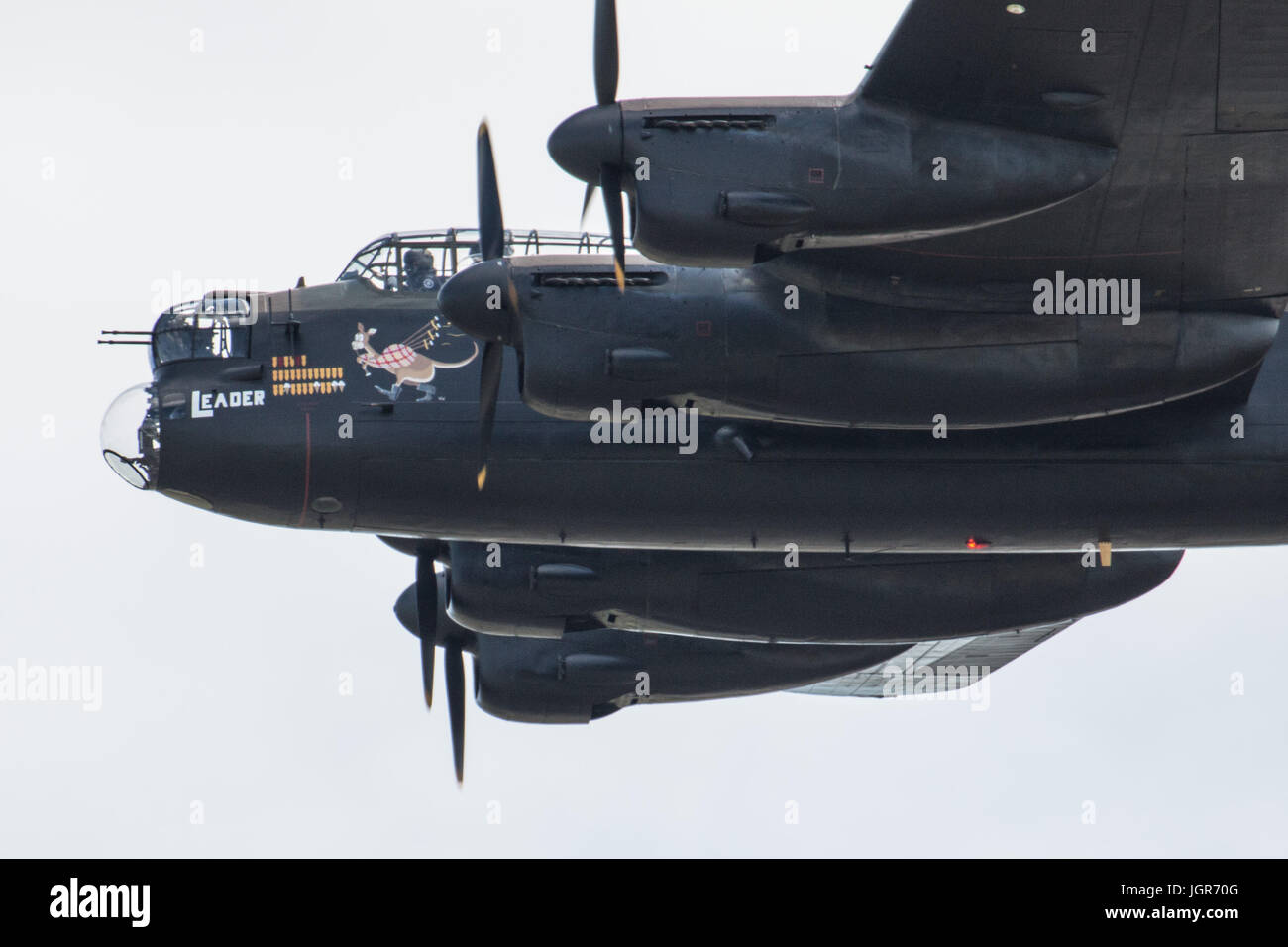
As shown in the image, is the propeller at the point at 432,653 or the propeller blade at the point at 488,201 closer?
the propeller blade at the point at 488,201

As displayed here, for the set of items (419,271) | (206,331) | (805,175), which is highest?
(419,271)

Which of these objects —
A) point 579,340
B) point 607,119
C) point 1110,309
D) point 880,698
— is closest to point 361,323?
point 579,340

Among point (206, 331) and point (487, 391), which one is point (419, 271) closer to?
point (487, 391)

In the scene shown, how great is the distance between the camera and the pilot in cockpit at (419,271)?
25703 millimetres

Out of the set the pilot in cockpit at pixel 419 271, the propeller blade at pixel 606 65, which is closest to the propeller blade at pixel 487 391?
the pilot in cockpit at pixel 419 271

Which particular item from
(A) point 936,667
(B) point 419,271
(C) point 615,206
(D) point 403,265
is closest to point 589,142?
(C) point 615,206

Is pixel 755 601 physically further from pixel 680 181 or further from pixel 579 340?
pixel 680 181

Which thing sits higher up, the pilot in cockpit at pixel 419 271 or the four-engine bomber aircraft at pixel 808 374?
the pilot in cockpit at pixel 419 271

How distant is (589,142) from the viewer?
20078 millimetres

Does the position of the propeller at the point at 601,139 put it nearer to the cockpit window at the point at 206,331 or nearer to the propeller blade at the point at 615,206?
the propeller blade at the point at 615,206

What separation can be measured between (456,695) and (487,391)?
7.40 m

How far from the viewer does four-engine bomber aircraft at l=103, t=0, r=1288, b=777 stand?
20.1m

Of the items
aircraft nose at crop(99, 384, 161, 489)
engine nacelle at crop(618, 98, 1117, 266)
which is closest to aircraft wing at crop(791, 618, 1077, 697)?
aircraft nose at crop(99, 384, 161, 489)

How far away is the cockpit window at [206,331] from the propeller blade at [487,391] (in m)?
3.43
